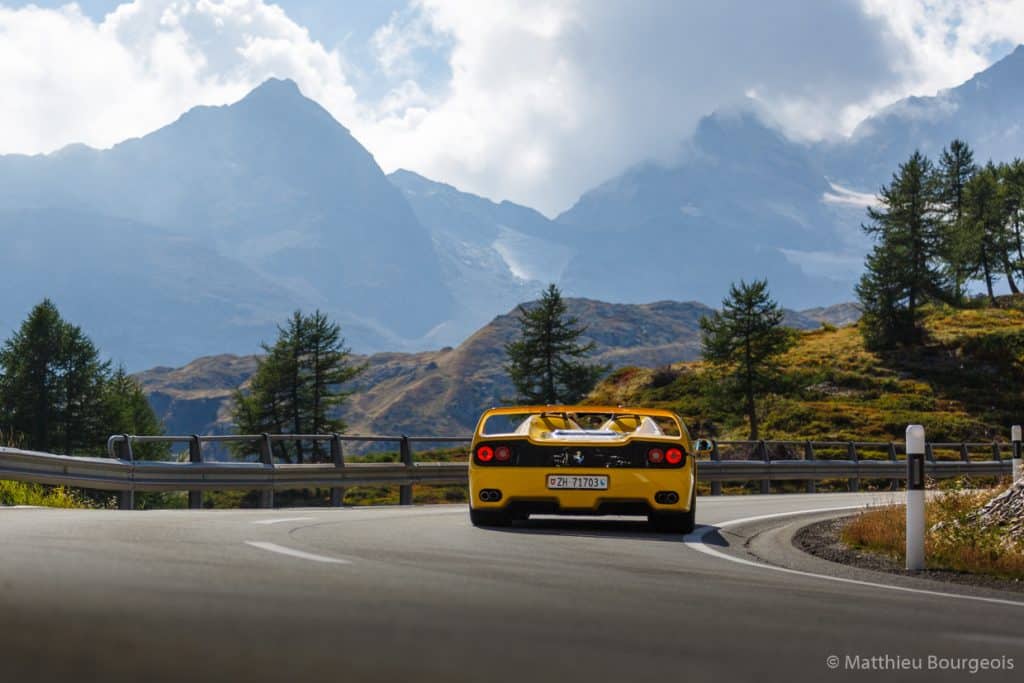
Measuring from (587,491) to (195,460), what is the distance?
8.07 metres

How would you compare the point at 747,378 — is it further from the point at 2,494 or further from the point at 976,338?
the point at 2,494

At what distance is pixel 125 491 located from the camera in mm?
16312

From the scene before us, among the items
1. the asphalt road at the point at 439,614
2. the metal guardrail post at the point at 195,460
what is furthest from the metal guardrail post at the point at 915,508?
the metal guardrail post at the point at 195,460

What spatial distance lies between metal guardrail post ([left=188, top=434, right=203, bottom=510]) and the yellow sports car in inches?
249

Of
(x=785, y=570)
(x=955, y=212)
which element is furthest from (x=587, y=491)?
(x=955, y=212)

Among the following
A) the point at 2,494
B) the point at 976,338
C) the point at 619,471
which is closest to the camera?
the point at 619,471

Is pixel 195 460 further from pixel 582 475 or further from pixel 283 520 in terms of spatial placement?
pixel 582 475

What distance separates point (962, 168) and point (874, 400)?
39666 mm

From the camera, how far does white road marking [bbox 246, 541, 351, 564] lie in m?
7.14

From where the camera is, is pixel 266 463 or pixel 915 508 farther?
pixel 266 463

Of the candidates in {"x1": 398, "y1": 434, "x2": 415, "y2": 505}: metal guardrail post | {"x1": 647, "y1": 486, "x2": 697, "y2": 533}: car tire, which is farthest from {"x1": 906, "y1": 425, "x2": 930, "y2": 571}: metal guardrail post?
{"x1": 398, "y1": 434, "x2": 415, "y2": 505}: metal guardrail post

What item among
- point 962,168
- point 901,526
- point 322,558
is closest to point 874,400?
point 962,168

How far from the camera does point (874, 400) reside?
240ft

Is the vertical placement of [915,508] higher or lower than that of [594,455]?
lower
